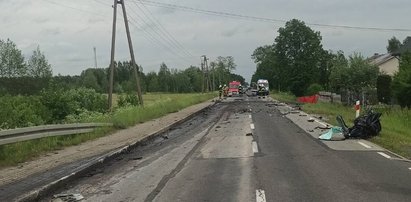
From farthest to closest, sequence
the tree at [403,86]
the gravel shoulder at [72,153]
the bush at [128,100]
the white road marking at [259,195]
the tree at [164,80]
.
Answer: the tree at [164,80], the bush at [128,100], the tree at [403,86], the gravel shoulder at [72,153], the white road marking at [259,195]

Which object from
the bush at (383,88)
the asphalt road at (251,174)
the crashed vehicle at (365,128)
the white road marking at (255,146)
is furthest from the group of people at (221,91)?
the asphalt road at (251,174)

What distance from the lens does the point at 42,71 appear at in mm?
97000

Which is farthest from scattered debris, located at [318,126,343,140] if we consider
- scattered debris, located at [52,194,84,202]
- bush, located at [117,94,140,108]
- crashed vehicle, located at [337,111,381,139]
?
bush, located at [117,94,140,108]

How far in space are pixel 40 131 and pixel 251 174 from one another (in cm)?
671

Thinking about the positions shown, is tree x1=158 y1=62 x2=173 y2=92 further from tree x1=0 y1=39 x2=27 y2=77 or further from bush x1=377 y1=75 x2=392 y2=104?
bush x1=377 y1=75 x2=392 y2=104

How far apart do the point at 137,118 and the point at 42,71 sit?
7633 cm

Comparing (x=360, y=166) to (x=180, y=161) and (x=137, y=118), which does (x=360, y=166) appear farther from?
(x=137, y=118)

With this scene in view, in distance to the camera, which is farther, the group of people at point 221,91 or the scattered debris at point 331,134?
the group of people at point 221,91

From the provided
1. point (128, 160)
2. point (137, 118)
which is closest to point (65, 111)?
point (137, 118)

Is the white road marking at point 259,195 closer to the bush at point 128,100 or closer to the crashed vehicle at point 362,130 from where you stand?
the crashed vehicle at point 362,130

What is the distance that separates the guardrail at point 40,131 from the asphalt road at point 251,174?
2.40m

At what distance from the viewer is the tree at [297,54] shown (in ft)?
314

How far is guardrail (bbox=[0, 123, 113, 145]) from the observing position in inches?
477

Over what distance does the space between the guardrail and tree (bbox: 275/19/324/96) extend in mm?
79411
